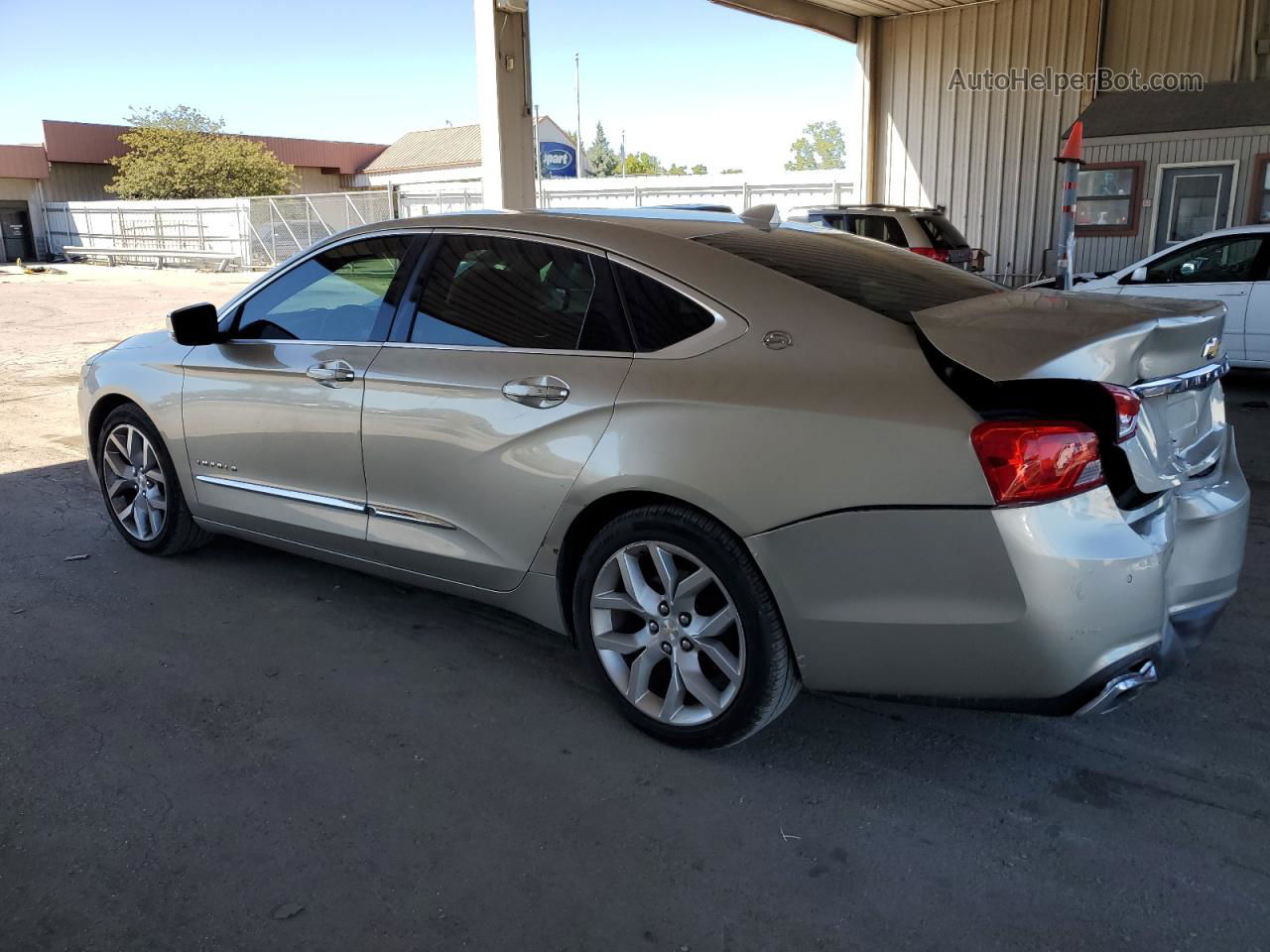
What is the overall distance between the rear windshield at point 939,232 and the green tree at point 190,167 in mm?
39443

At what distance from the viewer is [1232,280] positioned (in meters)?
9.26

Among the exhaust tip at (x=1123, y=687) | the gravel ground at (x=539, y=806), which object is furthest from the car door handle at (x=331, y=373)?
the exhaust tip at (x=1123, y=687)

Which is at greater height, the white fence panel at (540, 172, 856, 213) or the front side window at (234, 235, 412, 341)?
the white fence panel at (540, 172, 856, 213)

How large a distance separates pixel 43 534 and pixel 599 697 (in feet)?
11.9

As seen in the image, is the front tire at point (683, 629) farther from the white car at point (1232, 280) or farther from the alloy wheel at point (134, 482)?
the white car at point (1232, 280)

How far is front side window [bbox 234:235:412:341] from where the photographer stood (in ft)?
12.9

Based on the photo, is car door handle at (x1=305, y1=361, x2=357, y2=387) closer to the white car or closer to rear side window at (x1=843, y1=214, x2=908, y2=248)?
the white car

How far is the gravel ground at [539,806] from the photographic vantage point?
2.44 meters

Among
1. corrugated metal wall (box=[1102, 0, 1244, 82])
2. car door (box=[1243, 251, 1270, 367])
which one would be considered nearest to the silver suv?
car door (box=[1243, 251, 1270, 367])

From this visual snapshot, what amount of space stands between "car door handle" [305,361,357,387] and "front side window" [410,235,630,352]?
31 cm

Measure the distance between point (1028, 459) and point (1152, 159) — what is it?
15.0m

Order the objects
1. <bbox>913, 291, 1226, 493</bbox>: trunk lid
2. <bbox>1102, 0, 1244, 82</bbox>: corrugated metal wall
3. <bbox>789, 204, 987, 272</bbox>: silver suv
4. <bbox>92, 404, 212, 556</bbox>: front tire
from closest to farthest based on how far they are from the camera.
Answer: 1. <bbox>913, 291, 1226, 493</bbox>: trunk lid
2. <bbox>92, 404, 212, 556</bbox>: front tire
3. <bbox>789, 204, 987, 272</bbox>: silver suv
4. <bbox>1102, 0, 1244, 82</bbox>: corrugated metal wall

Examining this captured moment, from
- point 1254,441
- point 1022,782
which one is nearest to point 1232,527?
point 1022,782

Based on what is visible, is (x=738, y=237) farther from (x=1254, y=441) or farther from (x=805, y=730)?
(x=1254, y=441)
